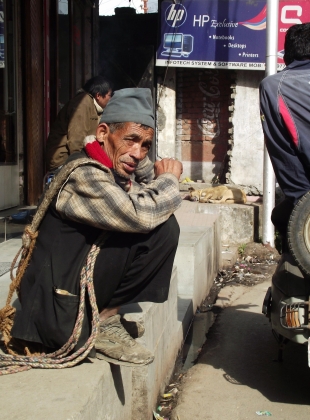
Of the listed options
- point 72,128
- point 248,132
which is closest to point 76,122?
point 72,128

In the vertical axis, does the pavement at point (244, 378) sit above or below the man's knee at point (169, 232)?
below

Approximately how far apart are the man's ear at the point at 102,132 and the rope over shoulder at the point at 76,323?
0.27m

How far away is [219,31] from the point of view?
10.5 metres

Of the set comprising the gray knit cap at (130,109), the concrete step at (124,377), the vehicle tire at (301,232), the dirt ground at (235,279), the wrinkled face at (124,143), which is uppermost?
the gray knit cap at (130,109)

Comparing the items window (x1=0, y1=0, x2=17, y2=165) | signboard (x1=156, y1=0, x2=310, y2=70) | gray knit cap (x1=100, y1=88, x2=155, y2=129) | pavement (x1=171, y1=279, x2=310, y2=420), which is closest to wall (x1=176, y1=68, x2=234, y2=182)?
signboard (x1=156, y1=0, x2=310, y2=70)

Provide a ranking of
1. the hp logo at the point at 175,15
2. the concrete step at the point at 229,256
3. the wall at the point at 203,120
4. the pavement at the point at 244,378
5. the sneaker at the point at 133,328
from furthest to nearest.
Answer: the wall at the point at 203,120 → the hp logo at the point at 175,15 → the concrete step at the point at 229,256 → the pavement at the point at 244,378 → the sneaker at the point at 133,328

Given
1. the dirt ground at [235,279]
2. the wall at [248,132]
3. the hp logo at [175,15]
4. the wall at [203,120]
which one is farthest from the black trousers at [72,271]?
the hp logo at [175,15]

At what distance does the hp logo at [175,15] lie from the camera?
35.0 ft

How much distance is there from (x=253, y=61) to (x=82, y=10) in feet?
10.9

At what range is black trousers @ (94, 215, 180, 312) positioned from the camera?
229 cm

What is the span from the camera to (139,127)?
7.99 feet

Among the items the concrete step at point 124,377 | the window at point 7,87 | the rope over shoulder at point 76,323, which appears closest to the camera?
the concrete step at point 124,377

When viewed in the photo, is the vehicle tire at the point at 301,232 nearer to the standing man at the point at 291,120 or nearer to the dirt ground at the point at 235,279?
the standing man at the point at 291,120

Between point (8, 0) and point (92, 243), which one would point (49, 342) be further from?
point (8, 0)
